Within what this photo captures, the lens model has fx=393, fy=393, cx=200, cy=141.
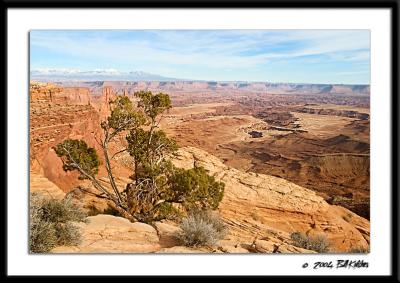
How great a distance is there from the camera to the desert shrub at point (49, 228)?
15.9ft

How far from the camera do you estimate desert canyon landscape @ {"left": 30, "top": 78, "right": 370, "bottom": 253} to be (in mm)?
5615

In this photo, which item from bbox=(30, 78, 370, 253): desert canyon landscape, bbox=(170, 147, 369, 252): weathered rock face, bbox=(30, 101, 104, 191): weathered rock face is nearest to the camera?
bbox=(30, 78, 370, 253): desert canyon landscape

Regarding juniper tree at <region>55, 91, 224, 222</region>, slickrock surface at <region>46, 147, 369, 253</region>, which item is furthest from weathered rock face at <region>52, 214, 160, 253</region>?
juniper tree at <region>55, 91, 224, 222</region>

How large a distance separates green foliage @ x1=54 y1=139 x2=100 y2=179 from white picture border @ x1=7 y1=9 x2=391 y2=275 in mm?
1730

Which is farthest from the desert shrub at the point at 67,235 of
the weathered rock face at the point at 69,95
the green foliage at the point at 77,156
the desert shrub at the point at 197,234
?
the weathered rock face at the point at 69,95

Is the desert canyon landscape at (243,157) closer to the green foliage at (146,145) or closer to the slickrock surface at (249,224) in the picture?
the slickrock surface at (249,224)

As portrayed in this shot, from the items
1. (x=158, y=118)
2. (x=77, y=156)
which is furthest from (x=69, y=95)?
(x=158, y=118)

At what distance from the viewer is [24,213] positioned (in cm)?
498

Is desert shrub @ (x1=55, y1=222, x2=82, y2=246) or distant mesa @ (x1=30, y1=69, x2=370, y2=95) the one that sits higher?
distant mesa @ (x1=30, y1=69, x2=370, y2=95)

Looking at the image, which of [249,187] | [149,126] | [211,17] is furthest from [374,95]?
Answer: [249,187]

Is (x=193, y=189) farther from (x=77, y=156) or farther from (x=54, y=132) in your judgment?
(x=54, y=132)

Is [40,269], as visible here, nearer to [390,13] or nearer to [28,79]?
[28,79]

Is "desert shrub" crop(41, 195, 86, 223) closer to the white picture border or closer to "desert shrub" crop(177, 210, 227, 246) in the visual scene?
the white picture border

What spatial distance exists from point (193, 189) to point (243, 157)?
14.2 m
